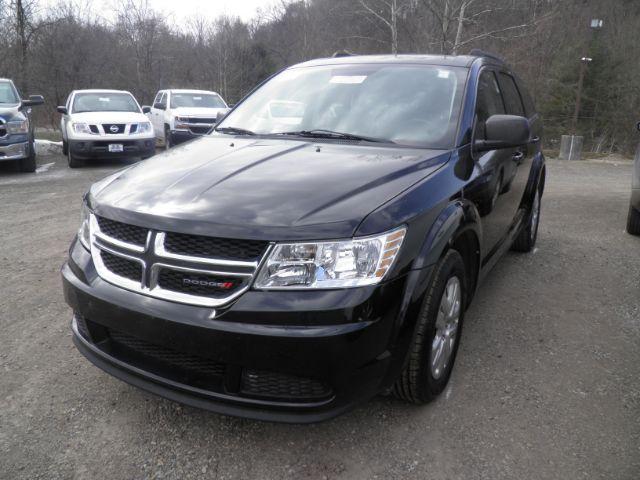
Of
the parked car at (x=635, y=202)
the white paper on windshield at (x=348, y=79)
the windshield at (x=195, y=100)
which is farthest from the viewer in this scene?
the windshield at (x=195, y=100)

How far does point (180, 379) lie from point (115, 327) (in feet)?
1.18

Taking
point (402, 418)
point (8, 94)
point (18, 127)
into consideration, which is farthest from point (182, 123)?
point (402, 418)

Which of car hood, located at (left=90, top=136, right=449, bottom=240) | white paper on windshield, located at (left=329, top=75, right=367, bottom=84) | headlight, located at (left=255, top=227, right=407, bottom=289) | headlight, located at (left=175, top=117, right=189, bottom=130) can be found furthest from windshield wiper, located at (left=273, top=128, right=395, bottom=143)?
headlight, located at (left=175, top=117, right=189, bottom=130)

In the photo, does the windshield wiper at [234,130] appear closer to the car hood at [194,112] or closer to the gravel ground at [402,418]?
the gravel ground at [402,418]

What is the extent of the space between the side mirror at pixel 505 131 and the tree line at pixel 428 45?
1626cm

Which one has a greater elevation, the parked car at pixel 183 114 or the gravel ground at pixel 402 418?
the parked car at pixel 183 114

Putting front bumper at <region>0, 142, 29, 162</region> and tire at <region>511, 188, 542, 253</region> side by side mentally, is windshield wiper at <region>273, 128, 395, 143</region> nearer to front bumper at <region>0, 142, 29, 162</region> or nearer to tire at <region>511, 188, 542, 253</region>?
tire at <region>511, 188, 542, 253</region>

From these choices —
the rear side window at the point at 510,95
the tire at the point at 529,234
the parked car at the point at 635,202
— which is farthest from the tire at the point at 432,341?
the parked car at the point at 635,202

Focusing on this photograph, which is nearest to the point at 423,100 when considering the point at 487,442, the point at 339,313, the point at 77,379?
the point at 339,313

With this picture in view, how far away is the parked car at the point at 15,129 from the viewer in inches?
362

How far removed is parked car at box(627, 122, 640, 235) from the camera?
18.1 ft

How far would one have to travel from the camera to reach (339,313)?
1.84 metres

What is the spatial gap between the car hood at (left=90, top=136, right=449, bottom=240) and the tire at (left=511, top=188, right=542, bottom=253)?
2552mm

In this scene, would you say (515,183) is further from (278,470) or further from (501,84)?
(278,470)
